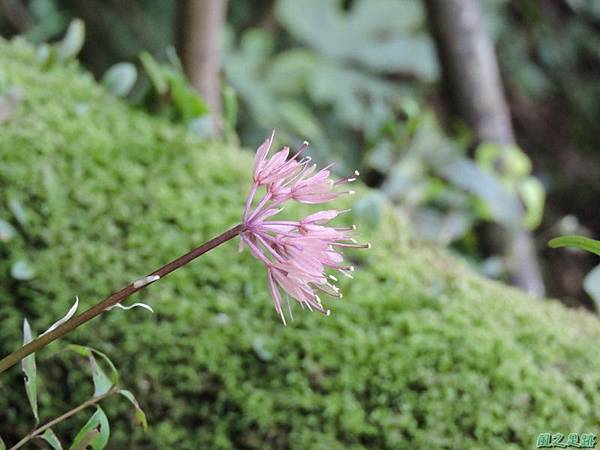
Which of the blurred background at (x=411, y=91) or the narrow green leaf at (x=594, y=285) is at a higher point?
the narrow green leaf at (x=594, y=285)

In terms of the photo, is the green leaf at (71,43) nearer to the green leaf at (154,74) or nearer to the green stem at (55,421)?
the green leaf at (154,74)

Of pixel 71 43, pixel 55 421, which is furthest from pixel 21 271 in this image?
pixel 71 43

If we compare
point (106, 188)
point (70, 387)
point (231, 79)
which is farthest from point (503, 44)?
point (70, 387)

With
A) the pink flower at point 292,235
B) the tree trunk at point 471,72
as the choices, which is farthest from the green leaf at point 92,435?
the tree trunk at point 471,72

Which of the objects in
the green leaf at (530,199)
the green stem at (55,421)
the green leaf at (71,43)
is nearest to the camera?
the green stem at (55,421)

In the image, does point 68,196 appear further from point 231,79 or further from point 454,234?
point 231,79

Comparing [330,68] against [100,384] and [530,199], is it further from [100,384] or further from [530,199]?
[100,384]
